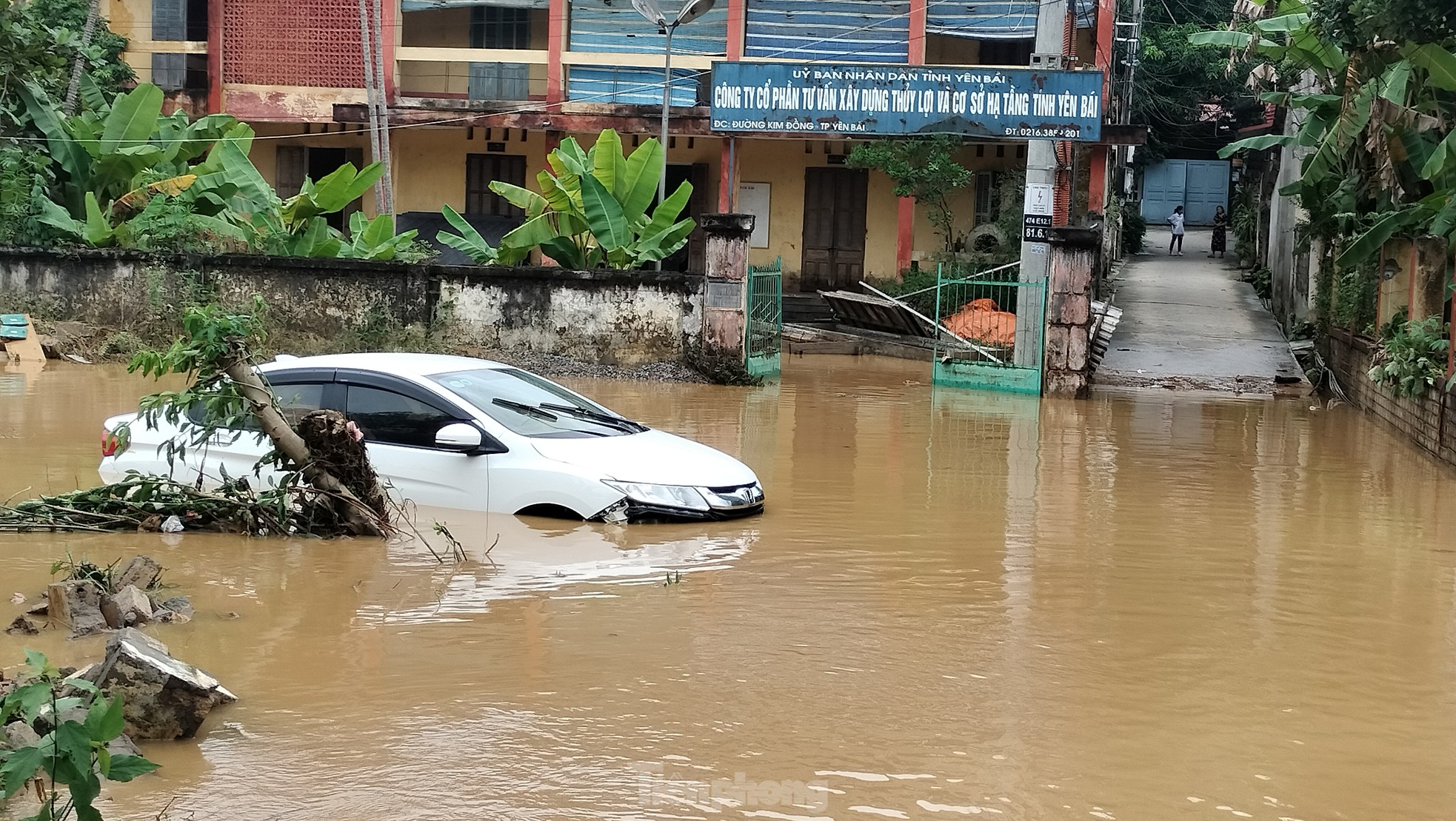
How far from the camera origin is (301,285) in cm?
2005

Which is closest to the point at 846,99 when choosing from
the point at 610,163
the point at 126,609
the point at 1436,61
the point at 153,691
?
the point at 610,163

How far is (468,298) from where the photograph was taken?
65.2 feet

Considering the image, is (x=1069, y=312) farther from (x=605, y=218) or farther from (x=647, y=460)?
(x=647, y=460)

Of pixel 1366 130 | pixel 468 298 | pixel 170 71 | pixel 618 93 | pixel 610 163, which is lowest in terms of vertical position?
pixel 468 298

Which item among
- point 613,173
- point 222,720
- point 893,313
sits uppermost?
point 613,173

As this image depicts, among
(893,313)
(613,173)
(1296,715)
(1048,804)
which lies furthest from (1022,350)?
(1048,804)

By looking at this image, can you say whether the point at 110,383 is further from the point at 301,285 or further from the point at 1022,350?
the point at 1022,350

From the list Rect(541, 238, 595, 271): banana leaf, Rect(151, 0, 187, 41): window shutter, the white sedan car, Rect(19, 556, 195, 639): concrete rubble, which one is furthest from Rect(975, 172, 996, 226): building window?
Rect(19, 556, 195, 639): concrete rubble

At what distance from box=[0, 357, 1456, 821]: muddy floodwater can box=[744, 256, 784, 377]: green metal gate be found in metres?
7.70

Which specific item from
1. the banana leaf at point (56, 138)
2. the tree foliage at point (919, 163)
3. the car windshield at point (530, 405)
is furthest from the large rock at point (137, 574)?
the tree foliage at point (919, 163)

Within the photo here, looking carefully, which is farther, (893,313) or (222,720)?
(893,313)

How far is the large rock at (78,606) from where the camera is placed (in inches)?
263

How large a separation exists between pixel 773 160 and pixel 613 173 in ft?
33.3

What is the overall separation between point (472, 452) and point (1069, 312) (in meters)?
11.3
